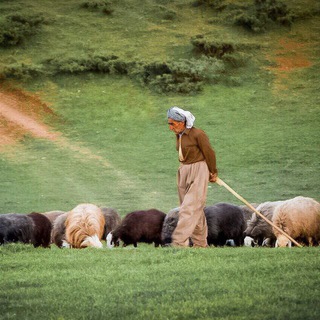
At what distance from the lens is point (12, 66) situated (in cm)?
3269

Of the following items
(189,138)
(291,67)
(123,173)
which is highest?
(189,138)

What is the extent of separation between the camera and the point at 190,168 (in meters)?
11.0

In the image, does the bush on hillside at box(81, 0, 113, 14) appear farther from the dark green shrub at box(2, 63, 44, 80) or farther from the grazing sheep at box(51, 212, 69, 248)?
the grazing sheep at box(51, 212, 69, 248)

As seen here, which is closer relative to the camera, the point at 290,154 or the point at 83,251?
the point at 83,251

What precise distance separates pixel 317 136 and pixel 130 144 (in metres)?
6.63

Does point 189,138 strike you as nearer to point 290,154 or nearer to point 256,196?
point 256,196

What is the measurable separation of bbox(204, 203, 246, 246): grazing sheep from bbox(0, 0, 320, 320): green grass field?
2.85 meters

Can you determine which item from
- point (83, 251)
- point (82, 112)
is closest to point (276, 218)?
point (83, 251)

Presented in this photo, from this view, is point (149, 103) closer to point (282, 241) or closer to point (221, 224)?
point (221, 224)

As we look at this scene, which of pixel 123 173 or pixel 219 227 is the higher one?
pixel 219 227

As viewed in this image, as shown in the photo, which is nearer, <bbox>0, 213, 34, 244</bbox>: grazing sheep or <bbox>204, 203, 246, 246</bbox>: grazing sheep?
<bbox>0, 213, 34, 244</bbox>: grazing sheep

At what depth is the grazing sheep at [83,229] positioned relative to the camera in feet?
42.5

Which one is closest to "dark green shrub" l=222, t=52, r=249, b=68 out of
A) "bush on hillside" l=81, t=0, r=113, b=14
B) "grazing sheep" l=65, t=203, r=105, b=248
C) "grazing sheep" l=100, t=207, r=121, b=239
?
"bush on hillside" l=81, t=0, r=113, b=14

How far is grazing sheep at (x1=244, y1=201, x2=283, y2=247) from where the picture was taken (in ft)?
45.3
